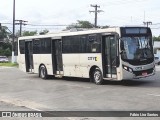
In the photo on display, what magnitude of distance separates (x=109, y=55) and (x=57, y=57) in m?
5.36

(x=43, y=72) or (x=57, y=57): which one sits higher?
(x=57, y=57)

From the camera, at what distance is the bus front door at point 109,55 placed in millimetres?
19812

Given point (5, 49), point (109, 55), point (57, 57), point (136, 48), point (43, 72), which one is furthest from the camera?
point (5, 49)

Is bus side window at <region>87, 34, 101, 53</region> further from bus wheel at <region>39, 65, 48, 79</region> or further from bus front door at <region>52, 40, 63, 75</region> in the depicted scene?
bus wheel at <region>39, 65, 48, 79</region>

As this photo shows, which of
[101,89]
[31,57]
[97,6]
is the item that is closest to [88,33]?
[101,89]

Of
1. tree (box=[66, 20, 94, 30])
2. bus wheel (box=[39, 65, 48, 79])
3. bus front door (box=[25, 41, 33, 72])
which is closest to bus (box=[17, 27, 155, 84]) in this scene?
bus wheel (box=[39, 65, 48, 79])

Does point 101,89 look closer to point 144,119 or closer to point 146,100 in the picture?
point 146,100

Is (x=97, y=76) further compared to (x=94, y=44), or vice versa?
(x=94, y=44)

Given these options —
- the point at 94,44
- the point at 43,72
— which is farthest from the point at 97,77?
the point at 43,72

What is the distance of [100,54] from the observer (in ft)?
67.5

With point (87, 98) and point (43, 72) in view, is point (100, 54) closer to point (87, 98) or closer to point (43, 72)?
point (87, 98)

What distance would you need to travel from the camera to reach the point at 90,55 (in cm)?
2148

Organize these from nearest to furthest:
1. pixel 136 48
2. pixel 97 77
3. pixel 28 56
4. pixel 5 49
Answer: pixel 136 48
pixel 97 77
pixel 28 56
pixel 5 49

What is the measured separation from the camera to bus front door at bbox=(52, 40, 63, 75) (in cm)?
2442
